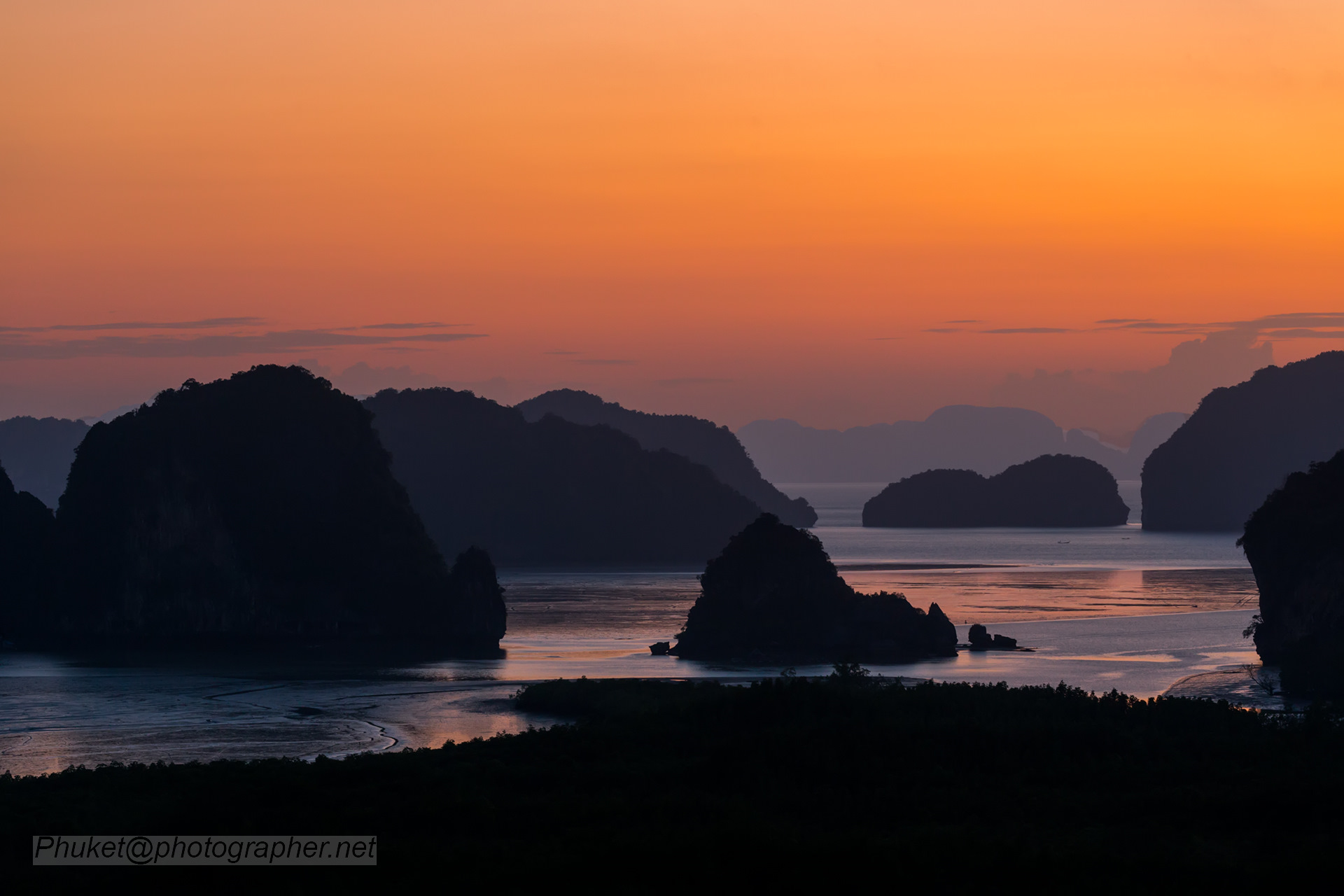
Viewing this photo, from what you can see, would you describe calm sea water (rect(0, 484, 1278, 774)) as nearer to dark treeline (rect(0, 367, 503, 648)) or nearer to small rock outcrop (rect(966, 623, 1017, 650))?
small rock outcrop (rect(966, 623, 1017, 650))

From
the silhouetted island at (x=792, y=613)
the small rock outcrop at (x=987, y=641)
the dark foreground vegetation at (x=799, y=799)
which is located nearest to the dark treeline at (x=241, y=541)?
the silhouetted island at (x=792, y=613)

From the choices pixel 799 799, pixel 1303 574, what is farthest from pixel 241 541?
pixel 799 799

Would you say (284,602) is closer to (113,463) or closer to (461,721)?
(113,463)

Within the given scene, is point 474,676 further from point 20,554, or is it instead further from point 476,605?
point 20,554

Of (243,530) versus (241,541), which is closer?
(241,541)

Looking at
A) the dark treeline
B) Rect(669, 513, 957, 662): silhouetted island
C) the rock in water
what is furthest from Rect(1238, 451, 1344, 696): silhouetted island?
the dark treeline

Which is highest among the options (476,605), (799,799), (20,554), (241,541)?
(241,541)

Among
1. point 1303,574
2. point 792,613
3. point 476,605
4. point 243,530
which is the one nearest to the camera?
point 1303,574
